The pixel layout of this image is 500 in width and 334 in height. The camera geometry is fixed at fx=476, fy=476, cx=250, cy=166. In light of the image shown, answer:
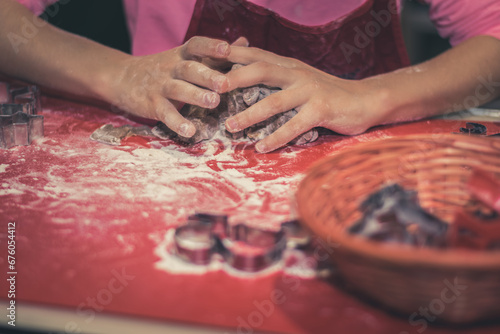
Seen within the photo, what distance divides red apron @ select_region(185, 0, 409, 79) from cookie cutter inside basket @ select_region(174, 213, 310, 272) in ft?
2.62

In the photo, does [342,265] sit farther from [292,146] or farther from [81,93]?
[81,93]

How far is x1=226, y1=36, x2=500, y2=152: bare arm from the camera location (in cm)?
108

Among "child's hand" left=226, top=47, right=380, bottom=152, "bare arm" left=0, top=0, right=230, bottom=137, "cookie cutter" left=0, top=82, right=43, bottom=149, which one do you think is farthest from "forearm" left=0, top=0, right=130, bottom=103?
"child's hand" left=226, top=47, right=380, bottom=152

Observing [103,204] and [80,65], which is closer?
[103,204]

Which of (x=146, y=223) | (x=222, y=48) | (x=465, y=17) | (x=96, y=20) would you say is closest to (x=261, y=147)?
(x=222, y=48)

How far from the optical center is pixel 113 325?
557 millimetres

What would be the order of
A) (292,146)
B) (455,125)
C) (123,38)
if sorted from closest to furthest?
(292,146) < (455,125) < (123,38)

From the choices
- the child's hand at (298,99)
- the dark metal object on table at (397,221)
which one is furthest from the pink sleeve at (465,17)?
the dark metal object on table at (397,221)

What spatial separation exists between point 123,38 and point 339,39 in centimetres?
114

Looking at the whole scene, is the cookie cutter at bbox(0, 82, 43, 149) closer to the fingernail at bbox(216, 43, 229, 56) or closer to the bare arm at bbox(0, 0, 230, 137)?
the bare arm at bbox(0, 0, 230, 137)

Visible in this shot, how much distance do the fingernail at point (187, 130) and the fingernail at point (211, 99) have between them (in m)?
0.07

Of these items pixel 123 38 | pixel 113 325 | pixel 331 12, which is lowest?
pixel 113 325

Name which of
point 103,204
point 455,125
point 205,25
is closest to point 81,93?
point 205,25

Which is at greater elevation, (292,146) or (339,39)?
(339,39)
